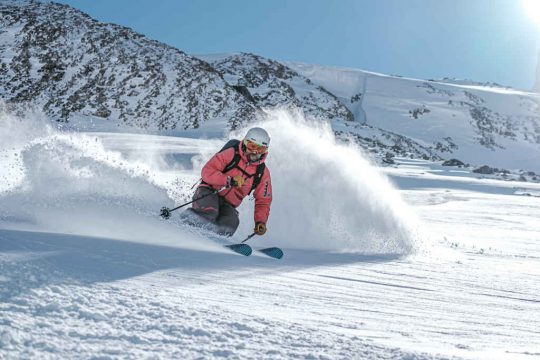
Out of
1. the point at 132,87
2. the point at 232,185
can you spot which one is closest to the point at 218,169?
the point at 232,185

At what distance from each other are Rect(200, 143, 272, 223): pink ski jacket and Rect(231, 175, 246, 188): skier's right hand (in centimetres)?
13

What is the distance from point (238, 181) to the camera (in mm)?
6559

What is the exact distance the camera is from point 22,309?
7.82 feet

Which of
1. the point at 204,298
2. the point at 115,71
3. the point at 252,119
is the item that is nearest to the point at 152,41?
the point at 115,71

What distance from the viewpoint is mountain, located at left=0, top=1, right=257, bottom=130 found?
4900 cm

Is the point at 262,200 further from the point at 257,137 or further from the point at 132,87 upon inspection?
the point at 132,87

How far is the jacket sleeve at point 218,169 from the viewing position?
6.71 m

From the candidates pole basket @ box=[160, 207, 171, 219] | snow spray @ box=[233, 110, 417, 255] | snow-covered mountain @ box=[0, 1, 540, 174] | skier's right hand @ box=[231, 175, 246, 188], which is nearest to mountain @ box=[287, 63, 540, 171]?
snow-covered mountain @ box=[0, 1, 540, 174]

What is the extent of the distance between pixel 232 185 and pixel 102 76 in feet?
165

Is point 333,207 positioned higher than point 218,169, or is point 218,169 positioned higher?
point 218,169

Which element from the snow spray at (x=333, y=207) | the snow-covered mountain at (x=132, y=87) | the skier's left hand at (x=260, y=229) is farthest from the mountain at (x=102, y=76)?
the skier's left hand at (x=260, y=229)

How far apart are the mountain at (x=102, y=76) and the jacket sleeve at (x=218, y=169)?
136 ft

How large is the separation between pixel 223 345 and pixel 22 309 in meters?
0.97

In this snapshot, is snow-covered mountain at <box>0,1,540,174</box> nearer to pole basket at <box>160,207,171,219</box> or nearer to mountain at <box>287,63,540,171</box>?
mountain at <box>287,63,540,171</box>
